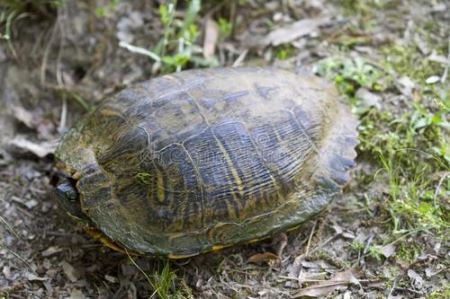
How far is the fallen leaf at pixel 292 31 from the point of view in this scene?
385 centimetres

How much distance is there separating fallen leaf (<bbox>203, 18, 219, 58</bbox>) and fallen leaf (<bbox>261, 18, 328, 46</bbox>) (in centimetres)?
34

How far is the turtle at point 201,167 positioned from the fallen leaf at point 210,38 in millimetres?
915

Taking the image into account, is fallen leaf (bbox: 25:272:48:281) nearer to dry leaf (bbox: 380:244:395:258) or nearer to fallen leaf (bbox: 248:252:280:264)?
fallen leaf (bbox: 248:252:280:264)

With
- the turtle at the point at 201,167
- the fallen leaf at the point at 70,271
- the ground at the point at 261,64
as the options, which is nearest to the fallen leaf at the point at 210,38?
the ground at the point at 261,64

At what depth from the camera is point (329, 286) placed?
274cm

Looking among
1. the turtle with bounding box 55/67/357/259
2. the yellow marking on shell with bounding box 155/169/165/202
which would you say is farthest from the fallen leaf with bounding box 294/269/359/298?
the yellow marking on shell with bounding box 155/169/165/202

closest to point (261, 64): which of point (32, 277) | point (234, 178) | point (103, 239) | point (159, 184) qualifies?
point (234, 178)

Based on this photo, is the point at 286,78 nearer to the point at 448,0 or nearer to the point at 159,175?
the point at 159,175

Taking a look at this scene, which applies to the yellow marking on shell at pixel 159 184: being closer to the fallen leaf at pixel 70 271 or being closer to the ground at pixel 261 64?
the ground at pixel 261 64

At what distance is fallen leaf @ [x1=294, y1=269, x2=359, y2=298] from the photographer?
2.71 meters

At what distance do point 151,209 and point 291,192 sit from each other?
28.2 inches

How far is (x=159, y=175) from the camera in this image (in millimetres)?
2658

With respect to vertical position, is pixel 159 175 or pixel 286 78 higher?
pixel 286 78

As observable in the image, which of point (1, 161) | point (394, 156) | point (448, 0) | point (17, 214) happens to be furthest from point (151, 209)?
point (448, 0)
